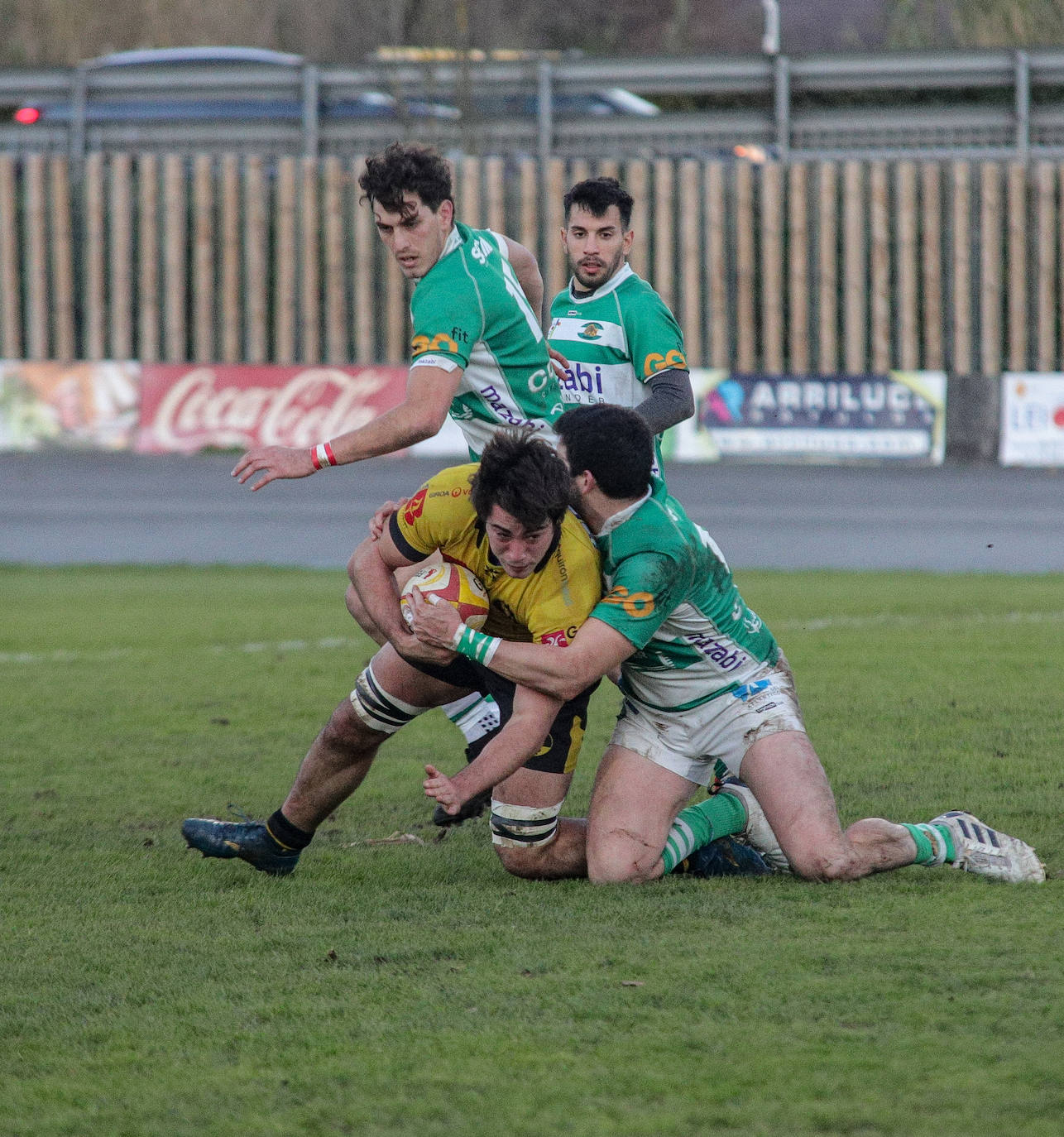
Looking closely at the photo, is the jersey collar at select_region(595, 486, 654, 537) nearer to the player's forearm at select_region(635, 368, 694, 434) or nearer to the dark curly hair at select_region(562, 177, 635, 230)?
the player's forearm at select_region(635, 368, 694, 434)

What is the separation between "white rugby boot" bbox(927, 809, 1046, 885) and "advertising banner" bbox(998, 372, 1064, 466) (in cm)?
1556

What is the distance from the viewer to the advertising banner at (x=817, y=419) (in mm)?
19750

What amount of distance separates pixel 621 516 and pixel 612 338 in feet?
5.54

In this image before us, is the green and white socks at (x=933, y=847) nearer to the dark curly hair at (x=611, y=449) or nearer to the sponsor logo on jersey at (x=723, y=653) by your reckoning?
the sponsor logo on jersey at (x=723, y=653)

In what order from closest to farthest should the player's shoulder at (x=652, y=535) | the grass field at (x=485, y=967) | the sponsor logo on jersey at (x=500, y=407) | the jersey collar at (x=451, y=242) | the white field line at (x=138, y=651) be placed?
the grass field at (x=485, y=967)
the player's shoulder at (x=652, y=535)
the jersey collar at (x=451, y=242)
the sponsor logo on jersey at (x=500, y=407)
the white field line at (x=138, y=651)

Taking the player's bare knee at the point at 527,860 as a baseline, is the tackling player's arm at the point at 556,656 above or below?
above

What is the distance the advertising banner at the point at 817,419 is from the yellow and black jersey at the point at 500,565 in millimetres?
14793

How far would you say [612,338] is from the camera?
20.6ft

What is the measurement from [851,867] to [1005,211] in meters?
19.6

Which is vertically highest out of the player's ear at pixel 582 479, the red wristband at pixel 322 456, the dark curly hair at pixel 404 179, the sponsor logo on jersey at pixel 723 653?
the dark curly hair at pixel 404 179

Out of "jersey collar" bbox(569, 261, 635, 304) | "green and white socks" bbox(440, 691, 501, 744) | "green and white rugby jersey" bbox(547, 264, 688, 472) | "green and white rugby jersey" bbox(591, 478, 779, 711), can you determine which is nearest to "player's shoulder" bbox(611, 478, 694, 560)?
"green and white rugby jersey" bbox(591, 478, 779, 711)

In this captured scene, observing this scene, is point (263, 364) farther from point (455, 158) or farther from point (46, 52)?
point (46, 52)

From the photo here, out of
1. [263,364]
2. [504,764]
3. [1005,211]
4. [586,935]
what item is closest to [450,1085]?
[586,935]

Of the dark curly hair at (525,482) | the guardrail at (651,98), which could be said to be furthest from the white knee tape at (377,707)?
the guardrail at (651,98)
